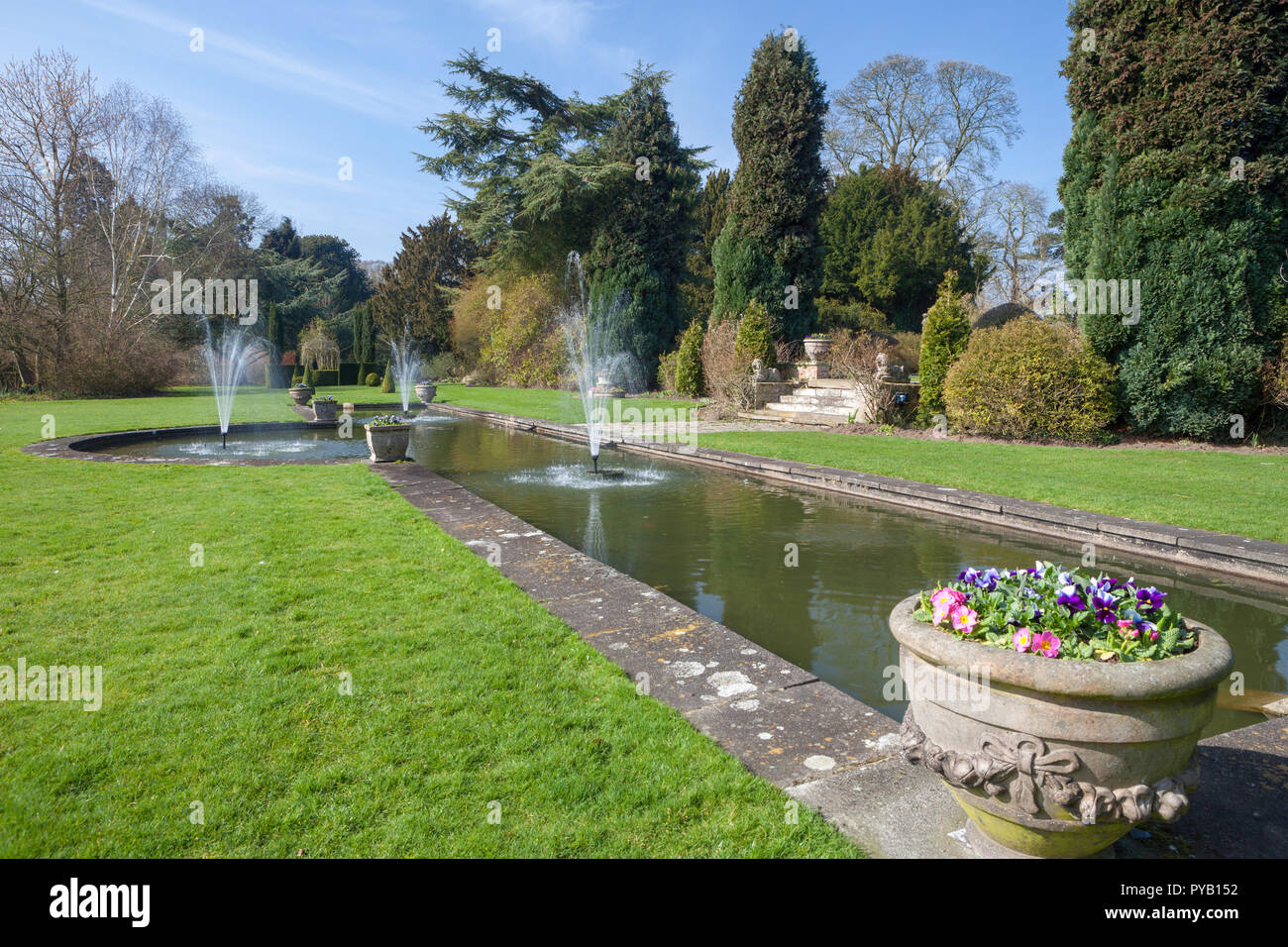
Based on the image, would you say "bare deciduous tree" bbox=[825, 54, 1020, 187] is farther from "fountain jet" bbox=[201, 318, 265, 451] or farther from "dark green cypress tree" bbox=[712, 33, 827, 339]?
"fountain jet" bbox=[201, 318, 265, 451]

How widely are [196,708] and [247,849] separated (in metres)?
1.11

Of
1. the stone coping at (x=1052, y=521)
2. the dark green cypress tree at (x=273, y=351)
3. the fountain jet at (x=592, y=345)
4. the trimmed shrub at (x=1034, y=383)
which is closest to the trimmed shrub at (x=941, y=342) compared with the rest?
the trimmed shrub at (x=1034, y=383)

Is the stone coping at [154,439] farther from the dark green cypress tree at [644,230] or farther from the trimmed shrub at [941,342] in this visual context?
the dark green cypress tree at [644,230]

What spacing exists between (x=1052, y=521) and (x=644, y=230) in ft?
74.1

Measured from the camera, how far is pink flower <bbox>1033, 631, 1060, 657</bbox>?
1805mm

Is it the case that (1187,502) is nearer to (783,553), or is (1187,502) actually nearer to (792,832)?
(783,553)

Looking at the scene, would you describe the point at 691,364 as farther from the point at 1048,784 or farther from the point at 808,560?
the point at 1048,784

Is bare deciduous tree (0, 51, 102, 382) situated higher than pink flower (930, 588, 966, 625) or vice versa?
bare deciduous tree (0, 51, 102, 382)

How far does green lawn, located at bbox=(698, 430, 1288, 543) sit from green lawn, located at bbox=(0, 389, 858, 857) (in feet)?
19.1

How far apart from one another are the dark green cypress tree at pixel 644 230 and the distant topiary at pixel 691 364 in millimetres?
4759

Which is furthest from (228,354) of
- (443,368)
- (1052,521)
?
(1052,521)

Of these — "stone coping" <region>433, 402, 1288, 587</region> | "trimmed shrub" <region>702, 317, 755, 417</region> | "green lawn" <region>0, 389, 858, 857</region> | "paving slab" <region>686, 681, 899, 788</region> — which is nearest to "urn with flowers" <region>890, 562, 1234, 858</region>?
"green lawn" <region>0, 389, 858, 857</region>
